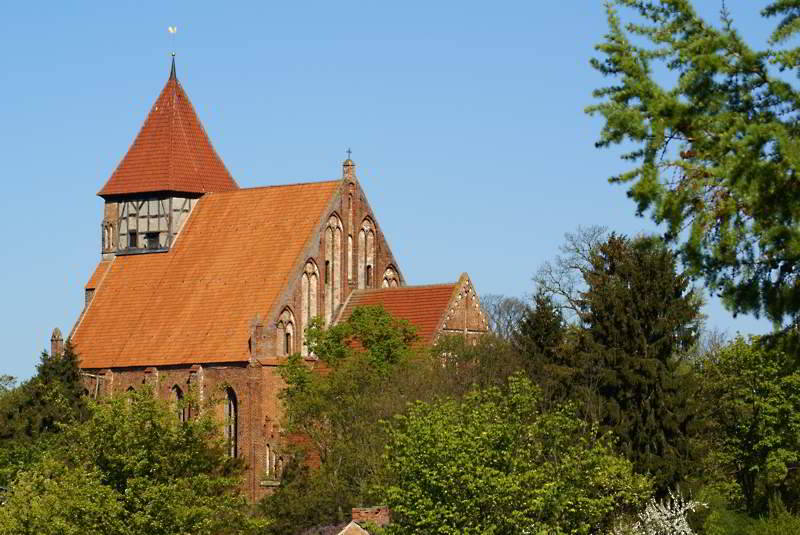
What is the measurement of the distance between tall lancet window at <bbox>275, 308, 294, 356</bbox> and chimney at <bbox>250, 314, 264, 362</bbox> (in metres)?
0.87

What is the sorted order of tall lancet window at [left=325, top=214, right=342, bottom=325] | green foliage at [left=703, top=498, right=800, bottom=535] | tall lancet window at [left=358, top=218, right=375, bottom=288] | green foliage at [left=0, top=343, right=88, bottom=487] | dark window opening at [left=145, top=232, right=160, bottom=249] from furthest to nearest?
dark window opening at [left=145, top=232, right=160, bottom=249] < tall lancet window at [left=358, top=218, right=375, bottom=288] < tall lancet window at [left=325, top=214, right=342, bottom=325] < green foliage at [left=0, top=343, right=88, bottom=487] < green foliage at [left=703, top=498, right=800, bottom=535]

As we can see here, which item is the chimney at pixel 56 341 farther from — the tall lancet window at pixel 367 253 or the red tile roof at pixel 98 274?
the tall lancet window at pixel 367 253

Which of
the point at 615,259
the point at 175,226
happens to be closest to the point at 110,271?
the point at 175,226

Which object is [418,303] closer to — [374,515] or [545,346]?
[545,346]

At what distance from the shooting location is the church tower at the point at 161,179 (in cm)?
6700

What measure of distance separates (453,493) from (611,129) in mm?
19683

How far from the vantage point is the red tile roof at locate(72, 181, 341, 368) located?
61.2 meters

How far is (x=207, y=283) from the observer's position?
209ft

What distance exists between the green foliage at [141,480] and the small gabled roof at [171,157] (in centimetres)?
3143

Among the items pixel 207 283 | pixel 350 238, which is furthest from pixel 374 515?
pixel 207 283

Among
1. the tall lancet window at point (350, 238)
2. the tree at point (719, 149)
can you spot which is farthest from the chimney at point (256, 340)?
the tree at point (719, 149)

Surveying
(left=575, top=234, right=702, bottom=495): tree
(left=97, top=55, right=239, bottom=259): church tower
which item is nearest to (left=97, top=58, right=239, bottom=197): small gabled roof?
(left=97, top=55, right=239, bottom=259): church tower

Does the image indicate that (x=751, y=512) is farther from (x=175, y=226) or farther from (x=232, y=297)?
(x=175, y=226)

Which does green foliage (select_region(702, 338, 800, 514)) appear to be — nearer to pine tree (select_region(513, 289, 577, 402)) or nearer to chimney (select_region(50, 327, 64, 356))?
pine tree (select_region(513, 289, 577, 402))
